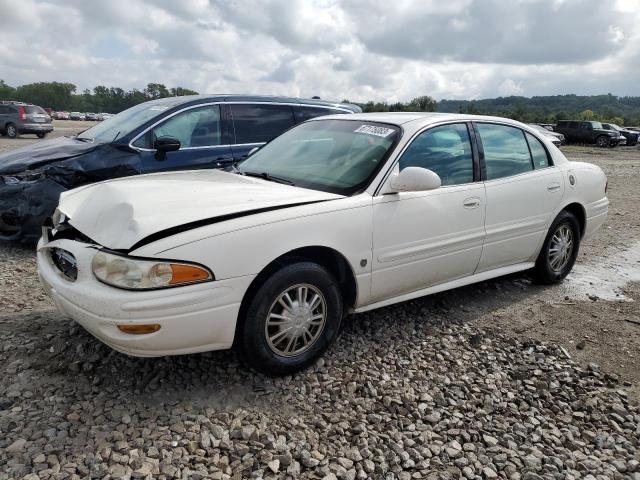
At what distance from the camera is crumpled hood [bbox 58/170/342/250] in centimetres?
272

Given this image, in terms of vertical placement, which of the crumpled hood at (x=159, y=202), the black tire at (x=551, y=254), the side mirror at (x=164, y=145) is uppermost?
the side mirror at (x=164, y=145)

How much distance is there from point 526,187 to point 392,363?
204 cm

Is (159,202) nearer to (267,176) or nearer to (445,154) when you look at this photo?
(267,176)

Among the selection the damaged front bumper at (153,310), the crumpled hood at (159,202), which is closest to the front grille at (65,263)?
the damaged front bumper at (153,310)

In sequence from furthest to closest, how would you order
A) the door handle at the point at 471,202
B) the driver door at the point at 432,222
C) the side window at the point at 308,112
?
the side window at the point at 308,112 < the door handle at the point at 471,202 < the driver door at the point at 432,222

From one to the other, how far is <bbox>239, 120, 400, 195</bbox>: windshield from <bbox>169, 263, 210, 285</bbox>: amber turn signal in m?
1.08

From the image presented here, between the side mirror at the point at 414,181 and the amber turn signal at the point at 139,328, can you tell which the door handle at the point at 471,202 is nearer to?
the side mirror at the point at 414,181

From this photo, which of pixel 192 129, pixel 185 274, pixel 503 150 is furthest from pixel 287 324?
pixel 192 129

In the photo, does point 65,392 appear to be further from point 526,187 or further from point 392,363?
point 526,187

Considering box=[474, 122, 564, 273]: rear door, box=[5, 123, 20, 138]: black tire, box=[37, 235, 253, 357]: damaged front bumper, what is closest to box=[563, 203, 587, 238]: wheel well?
box=[474, 122, 564, 273]: rear door

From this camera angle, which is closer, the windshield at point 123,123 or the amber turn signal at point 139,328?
the amber turn signal at point 139,328

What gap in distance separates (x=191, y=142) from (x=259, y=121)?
0.89 m

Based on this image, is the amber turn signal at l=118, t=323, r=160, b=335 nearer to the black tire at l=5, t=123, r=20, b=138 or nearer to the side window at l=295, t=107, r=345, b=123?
the side window at l=295, t=107, r=345, b=123

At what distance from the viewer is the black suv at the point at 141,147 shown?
5004 millimetres
